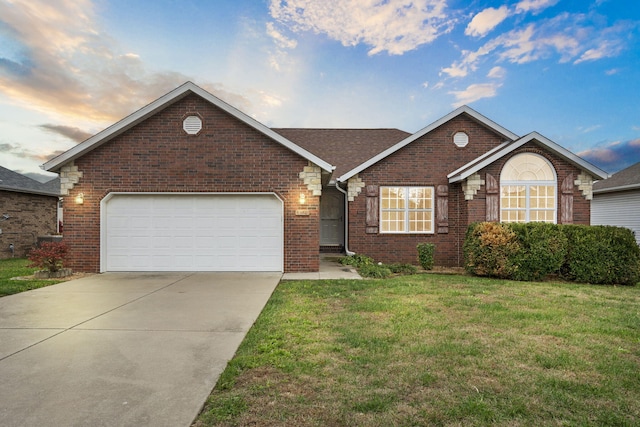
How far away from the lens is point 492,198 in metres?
11.0

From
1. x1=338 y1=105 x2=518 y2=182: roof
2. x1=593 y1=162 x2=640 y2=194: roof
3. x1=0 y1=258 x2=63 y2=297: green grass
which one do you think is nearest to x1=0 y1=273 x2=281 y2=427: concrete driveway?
x1=0 y1=258 x2=63 y2=297: green grass

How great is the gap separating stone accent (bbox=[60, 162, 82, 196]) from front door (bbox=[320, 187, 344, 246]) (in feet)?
30.6

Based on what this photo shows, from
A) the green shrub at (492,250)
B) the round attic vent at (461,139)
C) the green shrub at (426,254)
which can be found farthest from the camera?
the round attic vent at (461,139)

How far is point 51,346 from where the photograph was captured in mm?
4074

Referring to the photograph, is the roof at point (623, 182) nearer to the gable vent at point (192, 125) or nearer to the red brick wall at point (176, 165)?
the red brick wall at point (176, 165)

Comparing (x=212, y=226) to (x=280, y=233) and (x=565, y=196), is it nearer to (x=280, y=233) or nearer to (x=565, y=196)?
(x=280, y=233)

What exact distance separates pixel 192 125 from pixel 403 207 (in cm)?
760

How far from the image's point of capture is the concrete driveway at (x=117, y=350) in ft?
8.71

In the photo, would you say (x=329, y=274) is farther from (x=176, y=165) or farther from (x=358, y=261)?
(x=176, y=165)

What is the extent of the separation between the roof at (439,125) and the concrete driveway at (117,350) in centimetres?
632

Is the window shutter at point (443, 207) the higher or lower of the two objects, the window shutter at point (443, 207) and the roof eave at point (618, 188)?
the lower

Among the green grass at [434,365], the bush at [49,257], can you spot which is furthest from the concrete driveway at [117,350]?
the bush at [49,257]

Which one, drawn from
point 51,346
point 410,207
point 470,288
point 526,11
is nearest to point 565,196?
point 410,207

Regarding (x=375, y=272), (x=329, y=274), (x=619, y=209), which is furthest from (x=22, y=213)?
(x=619, y=209)
